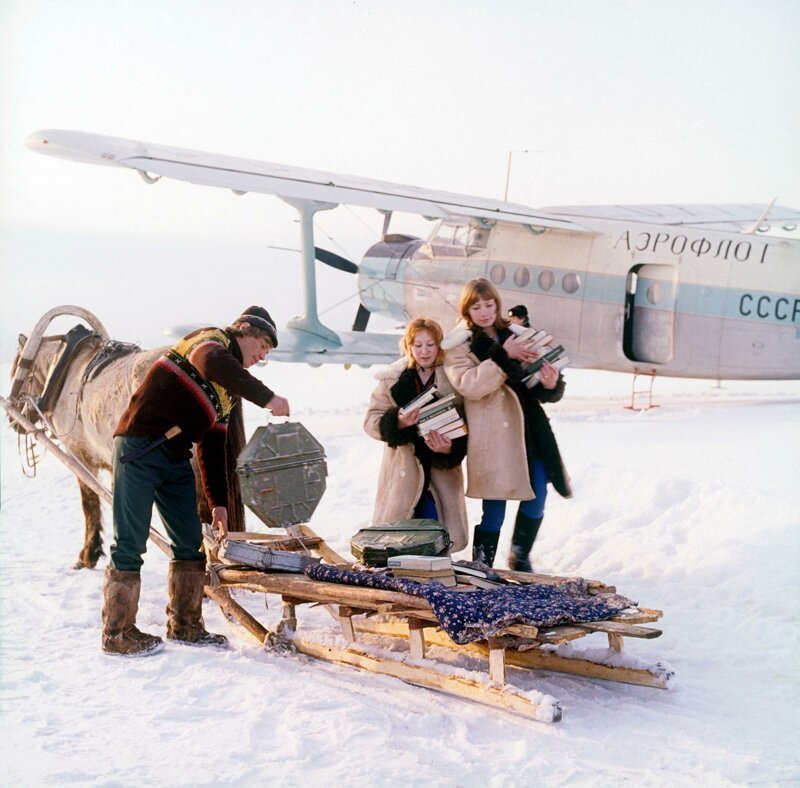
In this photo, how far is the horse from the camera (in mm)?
5879

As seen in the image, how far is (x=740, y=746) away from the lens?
3.54m

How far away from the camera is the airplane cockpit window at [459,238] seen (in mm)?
12789

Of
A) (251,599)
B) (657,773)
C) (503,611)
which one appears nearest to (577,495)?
(251,599)

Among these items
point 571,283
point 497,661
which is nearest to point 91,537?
point 497,661

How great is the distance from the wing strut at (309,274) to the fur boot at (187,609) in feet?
22.7

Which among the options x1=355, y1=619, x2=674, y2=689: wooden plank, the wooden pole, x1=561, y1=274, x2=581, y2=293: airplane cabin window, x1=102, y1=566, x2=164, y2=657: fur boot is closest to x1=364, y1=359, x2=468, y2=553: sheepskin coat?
x1=355, y1=619, x2=674, y2=689: wooden plank

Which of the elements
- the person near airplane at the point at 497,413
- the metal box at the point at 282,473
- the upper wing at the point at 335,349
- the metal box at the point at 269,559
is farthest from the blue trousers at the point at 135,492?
the upper wing at the point at 335,349

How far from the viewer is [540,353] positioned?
5172 millimetres

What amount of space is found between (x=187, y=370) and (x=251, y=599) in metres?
1.81

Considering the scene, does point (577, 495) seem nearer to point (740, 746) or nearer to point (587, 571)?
point (587, 571)

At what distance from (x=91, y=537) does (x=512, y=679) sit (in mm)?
3680

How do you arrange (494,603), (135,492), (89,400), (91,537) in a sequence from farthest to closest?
(91,537), (89,400), (135,492), (494,603)

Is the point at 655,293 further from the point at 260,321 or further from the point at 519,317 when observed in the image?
the point at 260,321

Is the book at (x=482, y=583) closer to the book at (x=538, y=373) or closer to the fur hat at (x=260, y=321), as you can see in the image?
the book at (x=538, y=373)
